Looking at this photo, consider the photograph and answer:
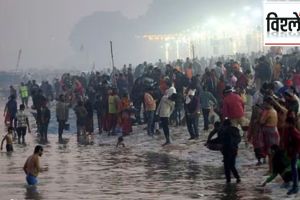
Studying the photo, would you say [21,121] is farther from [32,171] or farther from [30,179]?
[30,179]

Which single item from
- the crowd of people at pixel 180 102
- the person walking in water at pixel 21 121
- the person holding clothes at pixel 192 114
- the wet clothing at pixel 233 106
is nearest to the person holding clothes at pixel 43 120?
the crowd of people at pixel 180 102

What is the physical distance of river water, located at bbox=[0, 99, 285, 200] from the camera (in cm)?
1451

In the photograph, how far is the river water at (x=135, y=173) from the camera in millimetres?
14508

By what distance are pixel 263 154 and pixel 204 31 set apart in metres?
91.7

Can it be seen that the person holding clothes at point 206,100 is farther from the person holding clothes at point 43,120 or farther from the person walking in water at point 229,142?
the person walking in water at point 229,142

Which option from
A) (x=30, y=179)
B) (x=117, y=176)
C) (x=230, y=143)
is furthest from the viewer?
(x=117, y=176)

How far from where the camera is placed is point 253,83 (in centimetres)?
2762

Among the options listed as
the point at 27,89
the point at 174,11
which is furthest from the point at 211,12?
the point at 27,89

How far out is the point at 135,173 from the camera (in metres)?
17.9

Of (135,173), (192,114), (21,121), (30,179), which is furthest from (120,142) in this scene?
(30,179)

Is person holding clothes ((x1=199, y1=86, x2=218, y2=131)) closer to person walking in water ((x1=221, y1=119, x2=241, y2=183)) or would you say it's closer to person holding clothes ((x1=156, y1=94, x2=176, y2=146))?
person holding clothes ((x1=156, y1=94, x2=176, y2=146))

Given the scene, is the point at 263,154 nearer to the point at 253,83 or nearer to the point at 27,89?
the point at 253,83

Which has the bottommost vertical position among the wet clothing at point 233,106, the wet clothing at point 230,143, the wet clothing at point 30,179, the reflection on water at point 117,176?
the reflection on water at point 117,176

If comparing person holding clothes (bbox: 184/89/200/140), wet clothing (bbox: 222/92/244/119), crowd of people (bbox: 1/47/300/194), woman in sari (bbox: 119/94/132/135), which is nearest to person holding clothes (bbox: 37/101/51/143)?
crowd of people (bbox: 1/47/300/194)
